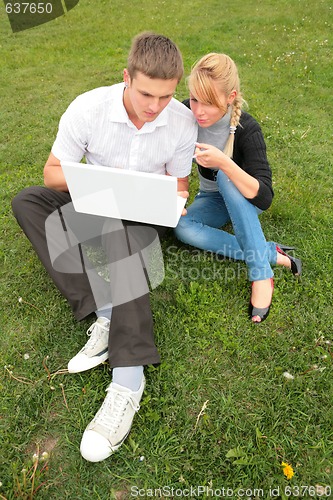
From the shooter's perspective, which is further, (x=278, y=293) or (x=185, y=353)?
(x=278, y=293)

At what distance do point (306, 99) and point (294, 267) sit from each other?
9.75 feet

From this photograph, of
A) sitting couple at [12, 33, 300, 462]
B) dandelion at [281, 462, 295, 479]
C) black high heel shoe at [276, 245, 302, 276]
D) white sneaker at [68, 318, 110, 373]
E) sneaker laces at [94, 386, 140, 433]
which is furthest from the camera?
black high heel shoe at [276, 245, 302, 276]

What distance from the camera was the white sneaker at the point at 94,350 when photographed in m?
2.08

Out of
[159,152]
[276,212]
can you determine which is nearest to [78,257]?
[159,152]

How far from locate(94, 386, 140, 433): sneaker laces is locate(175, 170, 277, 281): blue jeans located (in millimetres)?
1031

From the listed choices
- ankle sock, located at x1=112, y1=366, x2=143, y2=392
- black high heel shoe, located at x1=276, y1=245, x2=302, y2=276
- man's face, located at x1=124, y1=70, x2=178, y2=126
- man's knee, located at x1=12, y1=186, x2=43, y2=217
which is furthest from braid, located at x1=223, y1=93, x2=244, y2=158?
ankle sock, located at x1=112, y1=366, x2=143, y2=392

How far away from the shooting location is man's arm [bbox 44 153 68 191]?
2291mm

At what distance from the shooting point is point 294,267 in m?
A: 2.63

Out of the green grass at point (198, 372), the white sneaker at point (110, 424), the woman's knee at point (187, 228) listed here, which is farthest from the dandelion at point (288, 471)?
the woman's knee at point (187, 228)

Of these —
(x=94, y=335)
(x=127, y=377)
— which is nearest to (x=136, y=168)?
(x=94, y=335)

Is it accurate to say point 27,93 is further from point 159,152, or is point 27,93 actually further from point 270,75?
point 159,152

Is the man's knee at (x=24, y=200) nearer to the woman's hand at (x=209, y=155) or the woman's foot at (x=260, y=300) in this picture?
the woman's hand at (x=209, y=155)

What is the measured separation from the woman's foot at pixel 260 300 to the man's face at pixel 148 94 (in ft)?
3.77

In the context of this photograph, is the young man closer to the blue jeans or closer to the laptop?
the laptop
